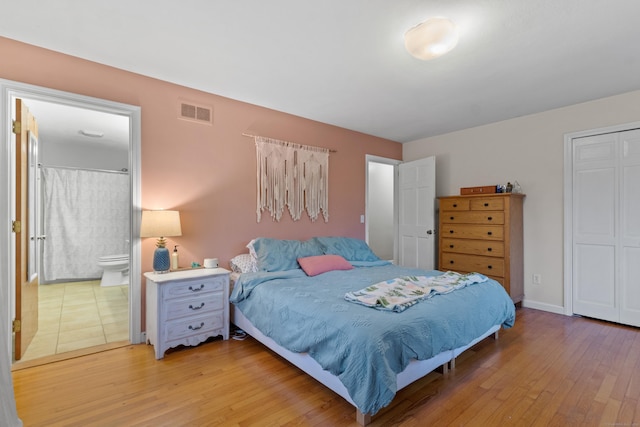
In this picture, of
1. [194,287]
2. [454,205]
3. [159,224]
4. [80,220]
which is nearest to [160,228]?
[159,224]

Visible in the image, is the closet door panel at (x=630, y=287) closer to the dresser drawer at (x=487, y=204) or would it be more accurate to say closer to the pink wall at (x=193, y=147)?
the dresser drawer at (x=487, y=204)

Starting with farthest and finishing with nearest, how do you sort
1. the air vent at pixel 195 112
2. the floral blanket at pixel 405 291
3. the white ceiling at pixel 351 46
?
1. the air vent at pixel 195 112
2. the floral blanket at pixel 405 291
3. the white ceiling at pixel 351 46

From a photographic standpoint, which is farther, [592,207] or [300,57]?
[592,207]

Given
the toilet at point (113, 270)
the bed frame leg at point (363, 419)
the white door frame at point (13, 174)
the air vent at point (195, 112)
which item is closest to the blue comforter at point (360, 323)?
the bed frame leg at point (363, 419)

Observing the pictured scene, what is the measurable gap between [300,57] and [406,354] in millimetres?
2255

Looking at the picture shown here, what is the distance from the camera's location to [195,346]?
2654mm

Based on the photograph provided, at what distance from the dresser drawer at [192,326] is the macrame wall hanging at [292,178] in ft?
4.00

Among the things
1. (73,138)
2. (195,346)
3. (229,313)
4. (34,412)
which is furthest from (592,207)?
(73,138)

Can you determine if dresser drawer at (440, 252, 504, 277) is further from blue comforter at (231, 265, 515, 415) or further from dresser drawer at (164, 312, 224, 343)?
dresser drawer at (164, 312, 224, 343)

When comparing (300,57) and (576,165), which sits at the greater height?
(300,57)

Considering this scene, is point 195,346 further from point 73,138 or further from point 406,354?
point 73,138

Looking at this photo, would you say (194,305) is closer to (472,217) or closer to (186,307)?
(186,307)

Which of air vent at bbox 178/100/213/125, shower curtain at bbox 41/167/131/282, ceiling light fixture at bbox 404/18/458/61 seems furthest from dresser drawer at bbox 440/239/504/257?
shower curtain at bbox 41/167/131/282

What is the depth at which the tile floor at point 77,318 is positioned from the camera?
8.84 feet
